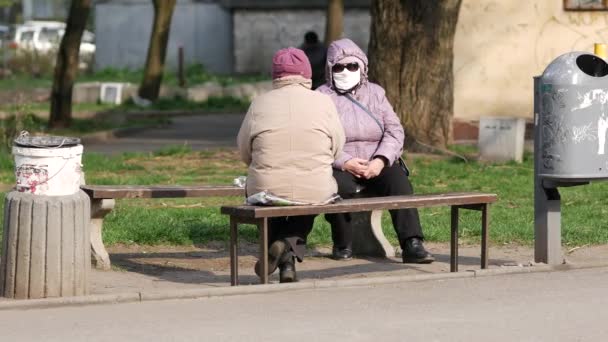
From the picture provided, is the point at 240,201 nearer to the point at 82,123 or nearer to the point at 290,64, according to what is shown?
the point at 290,64

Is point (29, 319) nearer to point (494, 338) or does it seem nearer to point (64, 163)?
point (64, 163)

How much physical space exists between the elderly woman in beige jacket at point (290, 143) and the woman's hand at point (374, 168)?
68 cm

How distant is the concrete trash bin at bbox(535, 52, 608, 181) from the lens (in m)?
9.11

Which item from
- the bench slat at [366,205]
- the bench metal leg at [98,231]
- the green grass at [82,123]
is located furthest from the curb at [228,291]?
the green grass at [82,123]

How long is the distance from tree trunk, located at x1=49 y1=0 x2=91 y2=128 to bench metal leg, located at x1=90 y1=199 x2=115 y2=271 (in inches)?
529

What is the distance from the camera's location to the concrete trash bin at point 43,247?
8.20m

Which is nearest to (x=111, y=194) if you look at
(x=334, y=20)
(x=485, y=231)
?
(x=485, y=231)

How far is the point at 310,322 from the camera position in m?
7.67

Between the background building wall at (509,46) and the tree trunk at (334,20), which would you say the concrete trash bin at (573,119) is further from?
the tree trunk at (334,20)

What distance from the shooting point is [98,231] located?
9695 mm

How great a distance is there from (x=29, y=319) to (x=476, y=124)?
37.0 feet

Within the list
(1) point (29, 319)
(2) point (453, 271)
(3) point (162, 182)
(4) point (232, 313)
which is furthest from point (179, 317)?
(3) point (162, 182)

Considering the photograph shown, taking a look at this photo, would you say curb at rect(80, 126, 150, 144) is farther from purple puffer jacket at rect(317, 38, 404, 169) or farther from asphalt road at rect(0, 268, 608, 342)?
asphalt road at rect(0, 268, 608, 342)

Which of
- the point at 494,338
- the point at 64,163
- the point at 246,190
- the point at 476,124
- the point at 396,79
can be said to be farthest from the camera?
the point at 476,124
